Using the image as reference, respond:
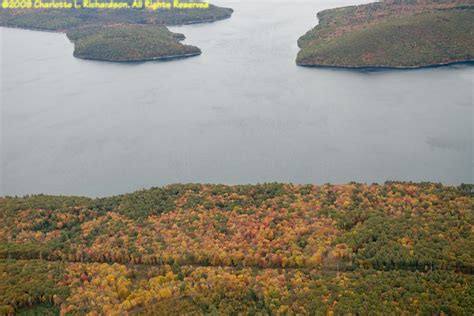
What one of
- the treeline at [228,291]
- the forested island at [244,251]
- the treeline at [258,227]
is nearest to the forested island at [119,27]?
the treeline at [258,227]

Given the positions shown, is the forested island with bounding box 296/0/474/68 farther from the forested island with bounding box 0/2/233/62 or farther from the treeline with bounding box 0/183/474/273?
the treeline with bounding box 0/183/474/273

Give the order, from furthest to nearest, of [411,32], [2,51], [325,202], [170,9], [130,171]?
1. [170,9]
2. [2,51]
3. [411,32]
4. [130,171]
5. [325,202]

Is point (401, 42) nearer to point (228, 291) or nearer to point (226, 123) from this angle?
point (226, 123)

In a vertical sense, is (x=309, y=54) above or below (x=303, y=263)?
above

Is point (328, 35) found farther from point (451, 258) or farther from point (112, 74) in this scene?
point (451, 258)

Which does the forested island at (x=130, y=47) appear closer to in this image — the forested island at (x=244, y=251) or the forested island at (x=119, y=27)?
the forested island at (x=119, y=27)

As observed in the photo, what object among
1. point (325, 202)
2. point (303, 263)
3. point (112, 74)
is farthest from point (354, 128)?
point (112, 74)
